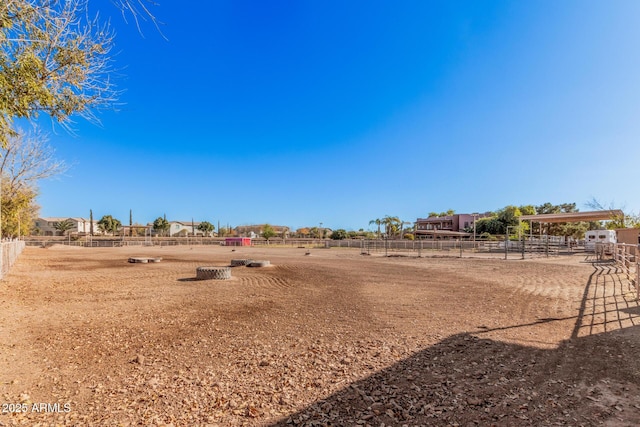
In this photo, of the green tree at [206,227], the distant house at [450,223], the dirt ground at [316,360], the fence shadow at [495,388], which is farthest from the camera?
the green tree at [206,227]

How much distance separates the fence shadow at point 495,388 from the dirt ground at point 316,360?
24 mm

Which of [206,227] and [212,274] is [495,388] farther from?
[206,227]

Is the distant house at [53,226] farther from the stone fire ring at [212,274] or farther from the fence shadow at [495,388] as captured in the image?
the fence shadow at [495,388]

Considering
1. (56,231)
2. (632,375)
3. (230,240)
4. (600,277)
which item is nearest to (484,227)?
(230,240)

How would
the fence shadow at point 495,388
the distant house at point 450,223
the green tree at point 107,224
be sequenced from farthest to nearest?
the green tree at point 107,224
the distant house at point 450,223
the fence shadow at point 495,388

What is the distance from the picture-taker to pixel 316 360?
17.0 ft

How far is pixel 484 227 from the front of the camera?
80938mm

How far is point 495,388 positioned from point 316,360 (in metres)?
2.67

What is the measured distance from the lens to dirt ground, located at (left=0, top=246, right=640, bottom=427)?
3.67 m

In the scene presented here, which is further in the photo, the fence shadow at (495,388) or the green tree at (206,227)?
the green tree at (206,227)

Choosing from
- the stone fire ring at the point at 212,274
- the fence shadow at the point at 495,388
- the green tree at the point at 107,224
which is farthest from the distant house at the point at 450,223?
the green tree at the point at 107,224

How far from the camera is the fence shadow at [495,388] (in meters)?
3.56

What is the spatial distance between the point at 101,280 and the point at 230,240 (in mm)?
55902

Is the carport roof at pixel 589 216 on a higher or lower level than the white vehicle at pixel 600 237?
higher
